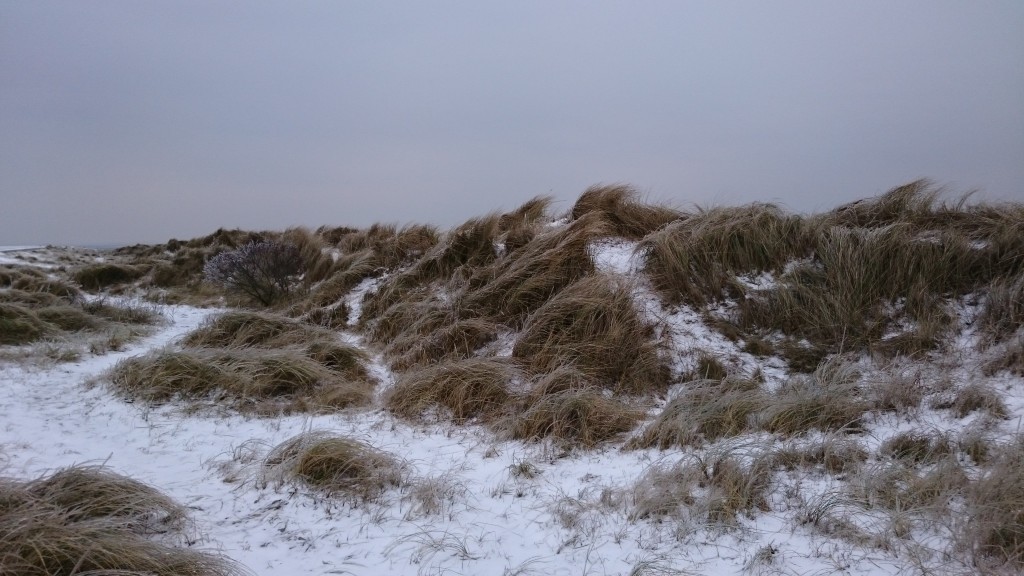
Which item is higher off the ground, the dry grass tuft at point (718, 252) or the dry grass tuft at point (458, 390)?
the dry grass tuft at point (718, 252)

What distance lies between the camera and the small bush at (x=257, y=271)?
888 cm

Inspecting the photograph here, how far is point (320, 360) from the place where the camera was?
5.15 meters

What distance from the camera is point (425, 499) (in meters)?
2.70

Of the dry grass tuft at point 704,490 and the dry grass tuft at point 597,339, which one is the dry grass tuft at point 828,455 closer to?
the dry grass tuft at point 704,490

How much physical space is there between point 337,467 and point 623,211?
534 centimetres

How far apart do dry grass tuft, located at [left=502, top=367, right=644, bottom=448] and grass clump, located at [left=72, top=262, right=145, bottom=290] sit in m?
12.7

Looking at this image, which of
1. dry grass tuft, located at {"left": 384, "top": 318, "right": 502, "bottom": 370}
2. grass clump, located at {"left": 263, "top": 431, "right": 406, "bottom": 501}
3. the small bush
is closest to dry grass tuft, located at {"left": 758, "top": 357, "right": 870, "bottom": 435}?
grass clump, located at {"left": 263, "top": 431, "right": 406, "bottom": 501}

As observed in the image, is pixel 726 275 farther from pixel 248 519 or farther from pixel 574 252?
pixel 248 519

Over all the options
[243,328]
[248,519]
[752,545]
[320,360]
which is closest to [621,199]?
[320,360]

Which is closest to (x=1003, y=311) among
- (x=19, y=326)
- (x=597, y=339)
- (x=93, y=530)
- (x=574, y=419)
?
(x=597, y=339)

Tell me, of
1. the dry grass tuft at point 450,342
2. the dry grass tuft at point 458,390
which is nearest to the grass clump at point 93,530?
the dry grass tuft at point 458,390

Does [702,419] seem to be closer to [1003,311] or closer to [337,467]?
[337,467]

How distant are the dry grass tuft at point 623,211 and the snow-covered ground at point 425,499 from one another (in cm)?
399

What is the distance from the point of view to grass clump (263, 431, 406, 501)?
9.39 feet
